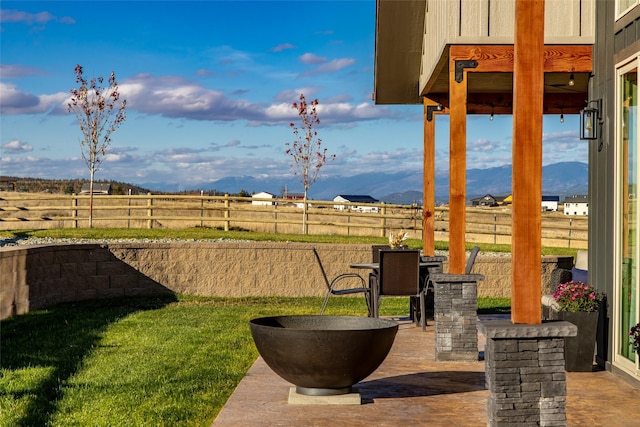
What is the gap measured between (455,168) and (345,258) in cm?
703

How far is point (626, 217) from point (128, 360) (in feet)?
16.2

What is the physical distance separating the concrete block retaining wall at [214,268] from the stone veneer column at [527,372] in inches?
372

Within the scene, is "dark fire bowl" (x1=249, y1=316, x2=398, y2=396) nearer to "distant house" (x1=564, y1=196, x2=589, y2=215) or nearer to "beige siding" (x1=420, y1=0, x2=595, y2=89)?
"beige siding" (x1=420, y1=0, x2=595, y2=89)

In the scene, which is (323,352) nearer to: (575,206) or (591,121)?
(591,121)

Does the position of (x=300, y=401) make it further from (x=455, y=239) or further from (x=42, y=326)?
(x=42, y=326)

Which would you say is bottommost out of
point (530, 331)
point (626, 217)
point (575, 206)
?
point (530, 331)

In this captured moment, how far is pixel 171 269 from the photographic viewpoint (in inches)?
563

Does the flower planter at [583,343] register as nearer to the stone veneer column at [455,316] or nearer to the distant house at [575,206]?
the stone veneer column at [455,316]

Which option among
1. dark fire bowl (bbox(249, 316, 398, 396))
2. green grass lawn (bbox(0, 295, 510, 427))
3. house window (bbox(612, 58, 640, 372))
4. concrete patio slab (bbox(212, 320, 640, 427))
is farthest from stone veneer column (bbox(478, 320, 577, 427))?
house window (bbox(612, 58, 640, 372))

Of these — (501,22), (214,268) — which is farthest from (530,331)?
(214,268)

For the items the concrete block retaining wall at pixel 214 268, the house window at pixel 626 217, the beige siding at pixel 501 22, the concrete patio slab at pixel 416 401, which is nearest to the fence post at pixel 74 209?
the concrete block retaining wall at pixel 214 268

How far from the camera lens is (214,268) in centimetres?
1452

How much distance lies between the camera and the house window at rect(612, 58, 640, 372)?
6.69 m

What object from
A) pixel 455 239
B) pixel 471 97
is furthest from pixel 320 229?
pixel 455 239
